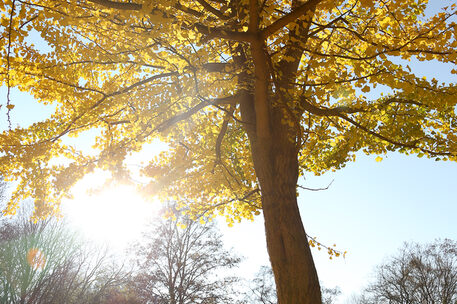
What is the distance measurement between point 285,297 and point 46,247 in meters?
16.4

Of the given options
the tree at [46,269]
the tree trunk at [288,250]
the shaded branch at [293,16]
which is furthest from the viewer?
the tree at [46,269]

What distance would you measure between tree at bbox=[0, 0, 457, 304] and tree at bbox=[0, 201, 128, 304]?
1057 centimetres

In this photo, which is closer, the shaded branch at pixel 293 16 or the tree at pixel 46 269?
the shaded branch at pixel 293 16

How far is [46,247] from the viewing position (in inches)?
629

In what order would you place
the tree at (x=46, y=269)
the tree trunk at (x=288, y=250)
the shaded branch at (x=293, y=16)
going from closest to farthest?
the shaded branch at (x=293, y=16) → the tree trunk at (x=288, y=250) → the tree at (x=46, y=269)

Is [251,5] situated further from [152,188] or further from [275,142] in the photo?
[152,188]

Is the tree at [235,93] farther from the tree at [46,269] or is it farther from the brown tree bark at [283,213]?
the tree at [46,269]

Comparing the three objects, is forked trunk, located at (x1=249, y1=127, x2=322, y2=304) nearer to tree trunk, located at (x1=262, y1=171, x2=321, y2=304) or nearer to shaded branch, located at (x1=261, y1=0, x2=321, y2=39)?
tree trunk, located at (x1=262, y1=171, x2=321, y2=304)

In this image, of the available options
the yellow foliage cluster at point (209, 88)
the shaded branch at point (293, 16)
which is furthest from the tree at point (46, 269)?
the shaded branch at point (293, 16)

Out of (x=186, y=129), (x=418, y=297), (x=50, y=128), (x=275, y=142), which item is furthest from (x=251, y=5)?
(x=418, y=297)

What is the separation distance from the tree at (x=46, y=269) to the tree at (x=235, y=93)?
10574mm

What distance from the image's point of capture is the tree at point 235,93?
142 inches

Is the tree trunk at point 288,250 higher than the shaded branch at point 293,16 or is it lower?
lower

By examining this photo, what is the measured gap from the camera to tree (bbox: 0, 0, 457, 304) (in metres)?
3.60
